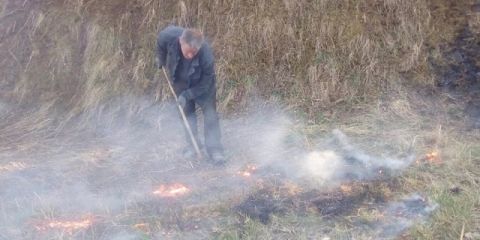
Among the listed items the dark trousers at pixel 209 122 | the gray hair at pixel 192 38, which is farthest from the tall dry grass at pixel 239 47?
the gray hair at pixel 192 38

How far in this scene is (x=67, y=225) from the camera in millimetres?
5438

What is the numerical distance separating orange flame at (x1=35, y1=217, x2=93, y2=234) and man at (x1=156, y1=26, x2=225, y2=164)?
5.66 ft

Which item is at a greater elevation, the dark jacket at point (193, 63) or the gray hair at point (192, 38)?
the gray hair at point (192, 38)

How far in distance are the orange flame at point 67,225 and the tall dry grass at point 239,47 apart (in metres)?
3.08

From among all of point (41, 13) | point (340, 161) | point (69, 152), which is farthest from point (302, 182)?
point (41, 13)

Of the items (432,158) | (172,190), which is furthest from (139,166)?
(432,158)

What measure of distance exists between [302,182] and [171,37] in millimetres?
2175

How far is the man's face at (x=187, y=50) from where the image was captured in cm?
587

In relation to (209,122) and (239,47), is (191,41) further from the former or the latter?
(239,47)

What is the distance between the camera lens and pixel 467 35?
8586 mm

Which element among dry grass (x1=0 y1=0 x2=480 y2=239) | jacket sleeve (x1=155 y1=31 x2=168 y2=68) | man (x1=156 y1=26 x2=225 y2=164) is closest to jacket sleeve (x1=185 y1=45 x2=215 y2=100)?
man (x1=156 y1=26 x2=225 y2=164)

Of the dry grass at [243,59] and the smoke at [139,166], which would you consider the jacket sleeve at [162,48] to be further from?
the dry grass at [243,59]

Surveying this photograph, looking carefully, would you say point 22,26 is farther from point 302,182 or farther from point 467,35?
point 467,35

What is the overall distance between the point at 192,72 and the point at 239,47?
8.44 feet
